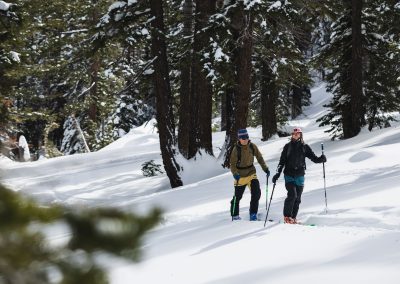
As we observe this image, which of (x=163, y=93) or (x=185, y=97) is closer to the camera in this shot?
(x=163, y=93)

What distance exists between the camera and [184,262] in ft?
21.1

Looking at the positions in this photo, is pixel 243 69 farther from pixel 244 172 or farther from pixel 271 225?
pixel 271 225

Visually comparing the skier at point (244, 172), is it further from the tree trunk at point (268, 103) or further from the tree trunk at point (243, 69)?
the tree trunk at point (268, 103)

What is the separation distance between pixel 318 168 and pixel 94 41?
23.8 ft

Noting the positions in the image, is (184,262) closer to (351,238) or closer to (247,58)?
(351,238)

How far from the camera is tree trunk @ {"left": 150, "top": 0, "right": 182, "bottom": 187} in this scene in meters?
14.4

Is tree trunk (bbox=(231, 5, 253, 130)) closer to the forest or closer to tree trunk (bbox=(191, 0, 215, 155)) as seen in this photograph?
the forest

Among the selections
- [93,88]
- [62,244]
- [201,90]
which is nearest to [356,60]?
[201,90]

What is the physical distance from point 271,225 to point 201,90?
819 centimetres

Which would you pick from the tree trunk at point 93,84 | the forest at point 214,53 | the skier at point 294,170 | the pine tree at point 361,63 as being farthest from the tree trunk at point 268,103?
the skier at point 294,170

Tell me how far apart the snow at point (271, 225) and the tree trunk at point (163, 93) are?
0.41m

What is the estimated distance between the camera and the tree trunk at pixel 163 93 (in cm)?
1437

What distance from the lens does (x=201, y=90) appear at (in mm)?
15727

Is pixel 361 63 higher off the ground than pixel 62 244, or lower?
higher
